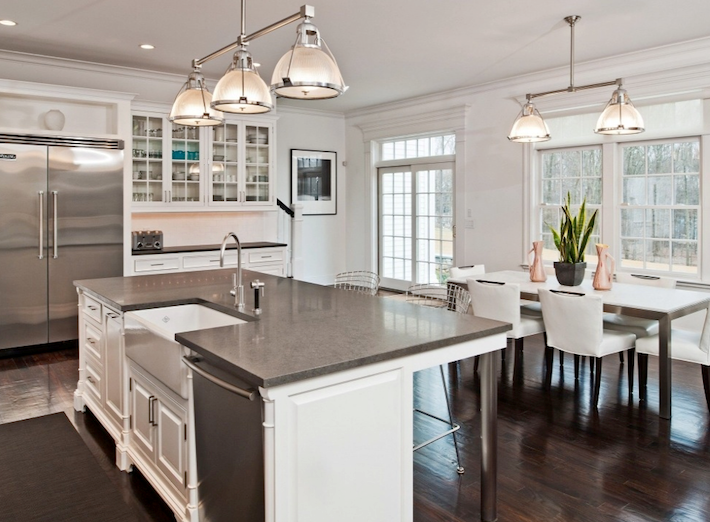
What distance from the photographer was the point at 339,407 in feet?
5.98

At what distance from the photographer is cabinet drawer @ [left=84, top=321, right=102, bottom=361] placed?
11.0ft

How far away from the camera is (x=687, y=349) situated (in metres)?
3.51

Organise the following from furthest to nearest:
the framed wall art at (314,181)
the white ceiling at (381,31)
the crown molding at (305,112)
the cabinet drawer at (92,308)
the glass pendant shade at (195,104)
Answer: the framed wall art at (314,181) → the crown molding at (305,112) → the white ceiling at (381,31) → the cabinet drawer at (92,308) → the glass pendant shade at (195,104)

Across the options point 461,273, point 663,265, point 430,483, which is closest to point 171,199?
point 461,273

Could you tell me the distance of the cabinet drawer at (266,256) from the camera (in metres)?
6.54

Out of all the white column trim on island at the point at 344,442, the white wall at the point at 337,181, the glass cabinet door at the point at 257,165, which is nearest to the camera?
the white column trim on island at the point at 344,442

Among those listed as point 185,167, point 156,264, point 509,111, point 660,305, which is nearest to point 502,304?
point 660,305

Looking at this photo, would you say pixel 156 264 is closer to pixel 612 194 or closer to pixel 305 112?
pixel 305 112

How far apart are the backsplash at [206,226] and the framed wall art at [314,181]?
3.99 feet

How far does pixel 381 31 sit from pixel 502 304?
2.52 m

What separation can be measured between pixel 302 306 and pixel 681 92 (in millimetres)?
4451

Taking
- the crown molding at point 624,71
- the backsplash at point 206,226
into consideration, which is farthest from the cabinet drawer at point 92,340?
the crown molding at point 624,71

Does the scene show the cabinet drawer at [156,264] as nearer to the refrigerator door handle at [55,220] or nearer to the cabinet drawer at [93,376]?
the refrigerator door handle at [55,220]

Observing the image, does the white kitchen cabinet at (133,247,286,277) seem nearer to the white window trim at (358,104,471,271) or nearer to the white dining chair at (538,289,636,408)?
the white window trim at (358,104,471,271)
